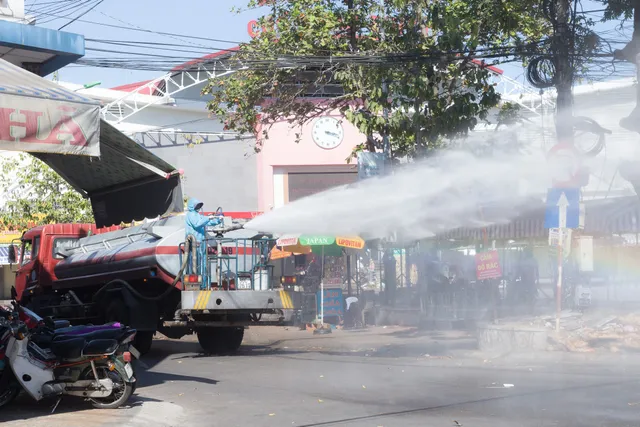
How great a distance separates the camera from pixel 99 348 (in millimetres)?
8953

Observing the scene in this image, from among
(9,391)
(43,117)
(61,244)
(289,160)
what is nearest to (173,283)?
(61,244)

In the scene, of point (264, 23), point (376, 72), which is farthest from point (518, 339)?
point (264, 23)

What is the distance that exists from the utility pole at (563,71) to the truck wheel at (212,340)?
7428 mm

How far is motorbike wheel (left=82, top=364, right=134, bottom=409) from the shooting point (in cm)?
909

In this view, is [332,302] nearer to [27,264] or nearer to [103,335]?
[27,264]

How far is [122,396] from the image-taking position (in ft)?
29.9

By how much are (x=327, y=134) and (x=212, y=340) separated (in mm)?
20462

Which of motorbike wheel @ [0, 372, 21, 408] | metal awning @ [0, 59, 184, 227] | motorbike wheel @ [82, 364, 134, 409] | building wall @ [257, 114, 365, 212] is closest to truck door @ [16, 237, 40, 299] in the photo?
metal awning @ [0, 59, 184, 227]

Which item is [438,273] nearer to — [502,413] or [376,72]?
[376,72]

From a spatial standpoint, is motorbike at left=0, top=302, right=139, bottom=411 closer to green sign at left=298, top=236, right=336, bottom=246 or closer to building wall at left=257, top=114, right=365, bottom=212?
green sign at left=298, top=236, right=336, bottom=246

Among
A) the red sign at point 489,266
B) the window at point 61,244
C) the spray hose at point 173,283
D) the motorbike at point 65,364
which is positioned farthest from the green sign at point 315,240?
the motorbike at point 65,364

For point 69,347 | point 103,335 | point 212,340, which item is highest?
point 103,335

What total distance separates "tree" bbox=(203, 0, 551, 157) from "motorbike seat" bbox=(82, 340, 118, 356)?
9.05 metres

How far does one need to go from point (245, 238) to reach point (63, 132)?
5.78 m
